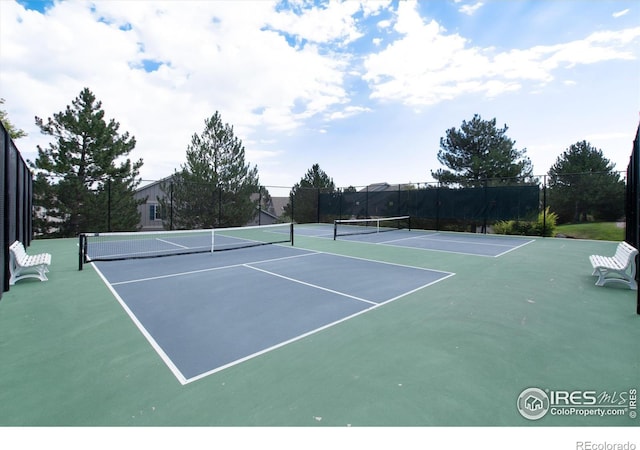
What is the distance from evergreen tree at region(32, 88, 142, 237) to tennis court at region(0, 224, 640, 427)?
9.20 metres

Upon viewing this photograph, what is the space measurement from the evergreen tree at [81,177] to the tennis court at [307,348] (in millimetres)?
9198

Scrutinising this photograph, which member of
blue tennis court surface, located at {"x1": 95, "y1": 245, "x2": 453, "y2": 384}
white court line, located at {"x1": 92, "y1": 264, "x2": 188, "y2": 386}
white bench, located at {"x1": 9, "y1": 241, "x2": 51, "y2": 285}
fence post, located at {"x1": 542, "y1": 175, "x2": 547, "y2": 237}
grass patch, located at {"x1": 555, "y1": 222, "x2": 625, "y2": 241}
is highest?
fence post, located at {"x1": 542, "y1": 175, "x2": 547, "y2": 237}

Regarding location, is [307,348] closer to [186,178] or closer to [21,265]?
[21,265]

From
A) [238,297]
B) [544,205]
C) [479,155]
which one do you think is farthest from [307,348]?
[479,155]

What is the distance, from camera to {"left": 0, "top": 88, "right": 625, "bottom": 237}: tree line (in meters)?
13.1

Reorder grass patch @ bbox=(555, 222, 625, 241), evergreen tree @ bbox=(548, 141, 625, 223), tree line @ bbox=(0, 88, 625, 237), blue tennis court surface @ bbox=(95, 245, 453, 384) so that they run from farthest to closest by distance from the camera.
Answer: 1. grass patch @ bbox=(555, 222, 625, 241)
2. tree line @ bbox=(0, 88, 625, 237)
3. evergreen tree @ bbox=(548, 141, 625, 223)
4. blue tennis court surface @ bbox=(95, 245, 453, 384)

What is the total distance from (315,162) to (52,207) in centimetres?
1749

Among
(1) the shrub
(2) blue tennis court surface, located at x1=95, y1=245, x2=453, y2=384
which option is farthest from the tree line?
(2) blue tennis court surface, located at x1=95, y1=245, x2=453, y2=384

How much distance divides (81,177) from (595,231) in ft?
75.3

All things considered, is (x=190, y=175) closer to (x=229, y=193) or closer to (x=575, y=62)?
(x=229, y=193)

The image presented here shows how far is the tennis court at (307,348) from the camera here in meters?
2.02

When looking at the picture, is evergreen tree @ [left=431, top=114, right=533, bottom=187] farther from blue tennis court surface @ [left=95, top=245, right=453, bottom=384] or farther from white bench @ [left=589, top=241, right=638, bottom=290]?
→ blue tennis court surface @ [left=95, top=245, right=453, bottom=384]

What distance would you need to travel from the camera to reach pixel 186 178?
17.1 metres

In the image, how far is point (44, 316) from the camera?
12.5ft
